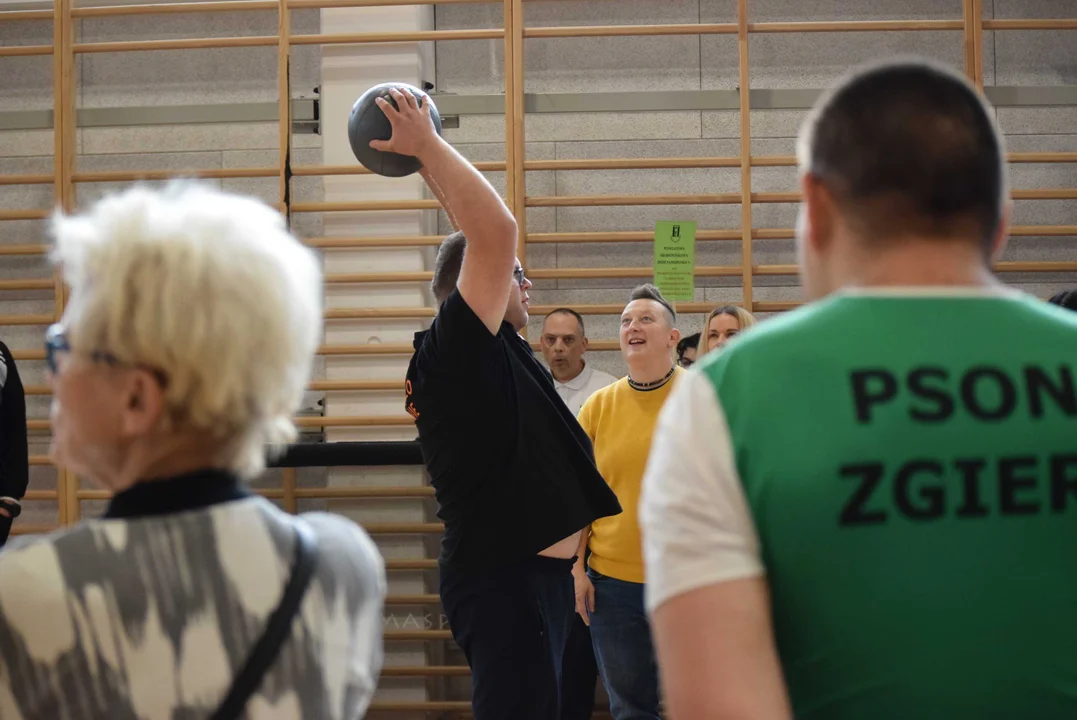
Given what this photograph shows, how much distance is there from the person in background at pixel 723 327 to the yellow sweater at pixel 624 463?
46 centimetres

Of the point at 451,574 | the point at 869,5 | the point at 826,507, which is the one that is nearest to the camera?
the point at 826,507

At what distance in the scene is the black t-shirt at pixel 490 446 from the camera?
221 cm

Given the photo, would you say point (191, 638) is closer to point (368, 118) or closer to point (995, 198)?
point (995, 198)

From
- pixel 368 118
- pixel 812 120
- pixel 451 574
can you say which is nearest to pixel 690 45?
pixel 368 118

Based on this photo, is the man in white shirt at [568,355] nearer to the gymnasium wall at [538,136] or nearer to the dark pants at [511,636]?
the gymnasium wall at [538,136]

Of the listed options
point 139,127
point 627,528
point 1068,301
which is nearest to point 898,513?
point 1068,301

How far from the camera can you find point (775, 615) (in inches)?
35.8

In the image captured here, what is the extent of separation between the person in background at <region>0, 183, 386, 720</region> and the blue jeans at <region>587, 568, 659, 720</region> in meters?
2.67

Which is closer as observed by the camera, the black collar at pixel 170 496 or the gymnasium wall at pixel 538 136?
the black collar at pixel 170 496

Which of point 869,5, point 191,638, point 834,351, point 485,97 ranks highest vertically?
point 869,5

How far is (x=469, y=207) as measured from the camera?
2.04 meters

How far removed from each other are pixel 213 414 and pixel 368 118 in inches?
75.3

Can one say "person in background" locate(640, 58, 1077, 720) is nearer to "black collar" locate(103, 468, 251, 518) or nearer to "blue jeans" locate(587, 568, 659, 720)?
"black collar" locate(103, 468, 251, 518)

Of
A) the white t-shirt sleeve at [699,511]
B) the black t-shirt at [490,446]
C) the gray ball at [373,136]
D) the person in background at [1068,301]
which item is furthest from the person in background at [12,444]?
the white t-shirt sleeve at [699,511]
